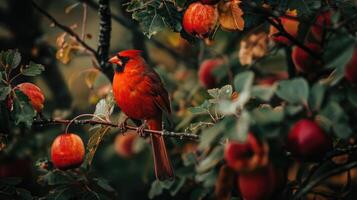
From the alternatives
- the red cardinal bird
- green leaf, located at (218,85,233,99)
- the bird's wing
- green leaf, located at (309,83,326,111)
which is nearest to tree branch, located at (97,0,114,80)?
the red cardinal bird

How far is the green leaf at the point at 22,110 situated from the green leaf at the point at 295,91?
105 cm

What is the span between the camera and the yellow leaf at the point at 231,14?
7.79 ft

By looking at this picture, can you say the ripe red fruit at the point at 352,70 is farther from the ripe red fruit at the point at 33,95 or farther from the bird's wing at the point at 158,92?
the bird's wing at the point at 158,92

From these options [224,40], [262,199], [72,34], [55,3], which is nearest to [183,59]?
[224,40]

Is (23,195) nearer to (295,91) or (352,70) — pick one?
(295,91)

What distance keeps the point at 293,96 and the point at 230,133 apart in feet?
0.83

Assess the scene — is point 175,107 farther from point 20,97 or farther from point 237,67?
point 20,97

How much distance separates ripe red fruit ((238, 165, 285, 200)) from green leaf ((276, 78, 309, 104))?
0.67 ft

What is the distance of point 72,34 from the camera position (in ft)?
11.6

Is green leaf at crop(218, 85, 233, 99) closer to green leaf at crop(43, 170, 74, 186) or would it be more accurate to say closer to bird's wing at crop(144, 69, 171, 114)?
green leaf at crop(43, 170, 74, 186)

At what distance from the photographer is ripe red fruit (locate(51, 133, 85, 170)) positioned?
2.55 m

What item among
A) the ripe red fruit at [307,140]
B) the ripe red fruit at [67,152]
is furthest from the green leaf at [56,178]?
the ripe red fruit at [307,140]

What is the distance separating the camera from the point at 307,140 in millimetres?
1632

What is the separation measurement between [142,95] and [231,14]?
1.13 metres
